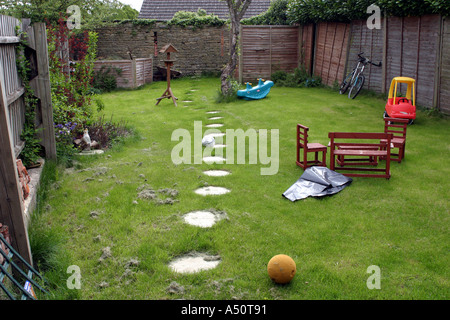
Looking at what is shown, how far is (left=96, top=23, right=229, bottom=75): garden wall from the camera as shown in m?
19.5

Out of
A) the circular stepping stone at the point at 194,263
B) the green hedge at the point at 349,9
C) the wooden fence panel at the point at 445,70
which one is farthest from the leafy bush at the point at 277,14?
the circular stepping stone at the point at 194,263

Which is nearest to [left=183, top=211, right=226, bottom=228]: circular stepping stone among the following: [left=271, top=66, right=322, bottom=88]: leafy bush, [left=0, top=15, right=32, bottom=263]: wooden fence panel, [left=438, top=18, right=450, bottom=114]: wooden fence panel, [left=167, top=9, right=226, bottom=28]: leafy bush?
[left=0, top=15, right=32, bottom=263]: wooden fence panel

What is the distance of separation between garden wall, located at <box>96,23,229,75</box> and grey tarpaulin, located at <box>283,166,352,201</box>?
49.0 feet

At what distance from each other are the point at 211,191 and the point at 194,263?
5.87ft

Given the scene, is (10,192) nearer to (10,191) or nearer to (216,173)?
(10,191)

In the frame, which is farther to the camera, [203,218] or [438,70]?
[438,70]

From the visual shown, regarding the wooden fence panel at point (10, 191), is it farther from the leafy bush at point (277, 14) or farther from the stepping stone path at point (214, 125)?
the leafy bush at point (277, 14)

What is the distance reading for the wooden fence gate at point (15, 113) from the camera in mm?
3037

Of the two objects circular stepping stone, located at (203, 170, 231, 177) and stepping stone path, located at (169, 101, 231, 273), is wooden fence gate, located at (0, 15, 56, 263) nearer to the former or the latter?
stepping stone path, located at (169, 101, 231, 273)

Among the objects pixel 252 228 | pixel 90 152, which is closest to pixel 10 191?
pixel 252 228

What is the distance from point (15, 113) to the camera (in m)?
4.90
